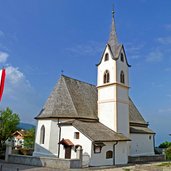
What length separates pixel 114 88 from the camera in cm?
2875

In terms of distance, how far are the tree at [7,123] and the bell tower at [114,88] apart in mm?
14356

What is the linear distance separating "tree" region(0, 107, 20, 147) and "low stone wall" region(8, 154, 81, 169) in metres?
11.6

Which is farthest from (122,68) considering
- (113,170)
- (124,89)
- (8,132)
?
(8,132)

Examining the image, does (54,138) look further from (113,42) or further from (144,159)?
(113,42)

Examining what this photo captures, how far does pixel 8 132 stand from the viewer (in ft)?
113

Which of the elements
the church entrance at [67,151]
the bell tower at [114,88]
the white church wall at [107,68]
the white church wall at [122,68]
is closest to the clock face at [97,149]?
the church entrance at [67,151]

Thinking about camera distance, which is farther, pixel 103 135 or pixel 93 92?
pixel 93 92

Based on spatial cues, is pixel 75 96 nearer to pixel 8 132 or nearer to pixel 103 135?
pixel 103 135

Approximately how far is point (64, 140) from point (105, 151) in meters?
4.73

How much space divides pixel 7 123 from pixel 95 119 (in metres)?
14.4

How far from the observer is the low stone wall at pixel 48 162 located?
65.5ft

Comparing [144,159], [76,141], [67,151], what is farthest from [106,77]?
[144,159]

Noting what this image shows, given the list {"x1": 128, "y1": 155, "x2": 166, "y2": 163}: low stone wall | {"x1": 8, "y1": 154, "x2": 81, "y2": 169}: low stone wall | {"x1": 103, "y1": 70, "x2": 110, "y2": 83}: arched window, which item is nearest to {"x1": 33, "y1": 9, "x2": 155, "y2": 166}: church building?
{"x1": 103, "y1": 70, "x2": 110, "y2": 83}: arched window

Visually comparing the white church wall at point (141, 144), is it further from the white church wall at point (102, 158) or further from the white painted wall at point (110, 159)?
the white church wall at point (102, 158)
